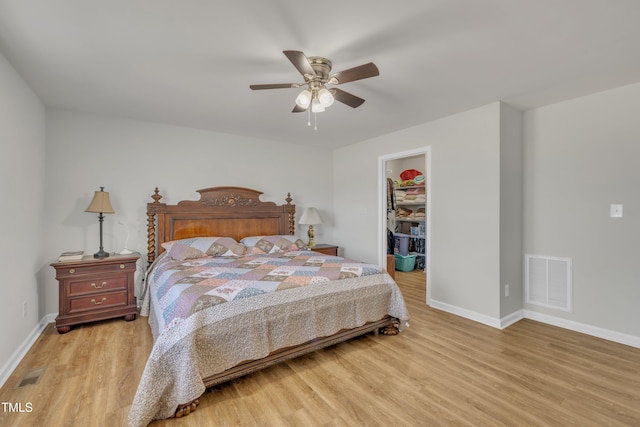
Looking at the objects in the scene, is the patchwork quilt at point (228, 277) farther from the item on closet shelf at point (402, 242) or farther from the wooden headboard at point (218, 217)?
the item on closet shelf at point (402, 242)

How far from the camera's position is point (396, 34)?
180 centimetres

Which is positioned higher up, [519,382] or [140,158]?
[140,158]

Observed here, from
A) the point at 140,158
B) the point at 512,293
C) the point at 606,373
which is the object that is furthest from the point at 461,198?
the point at 140,158

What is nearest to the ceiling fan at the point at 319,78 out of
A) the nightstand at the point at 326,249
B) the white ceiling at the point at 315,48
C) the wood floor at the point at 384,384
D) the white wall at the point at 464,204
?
the white ceiling at the point at 315,48

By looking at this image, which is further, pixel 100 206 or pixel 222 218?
pixel 222 218

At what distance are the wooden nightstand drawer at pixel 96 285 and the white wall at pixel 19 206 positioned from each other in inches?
12.0

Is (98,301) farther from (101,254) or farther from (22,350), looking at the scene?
(22,350)

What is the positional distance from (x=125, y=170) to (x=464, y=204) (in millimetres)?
4042

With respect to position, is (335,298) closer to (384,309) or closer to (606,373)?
(384,309)

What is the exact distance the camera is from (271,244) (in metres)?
3.85

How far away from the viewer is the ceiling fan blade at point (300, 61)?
1625mm

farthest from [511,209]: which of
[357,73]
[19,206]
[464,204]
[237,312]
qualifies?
[19,206]

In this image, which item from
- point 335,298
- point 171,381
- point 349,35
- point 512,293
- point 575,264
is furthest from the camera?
point 512,293

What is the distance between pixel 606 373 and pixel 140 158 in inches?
195
